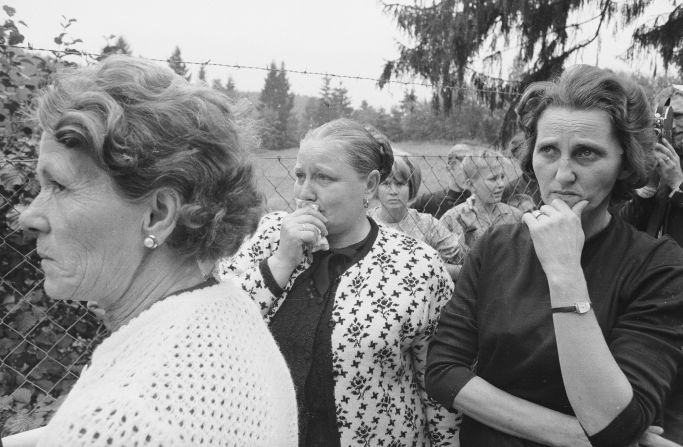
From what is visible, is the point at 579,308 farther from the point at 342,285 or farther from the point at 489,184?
the point at 489,184

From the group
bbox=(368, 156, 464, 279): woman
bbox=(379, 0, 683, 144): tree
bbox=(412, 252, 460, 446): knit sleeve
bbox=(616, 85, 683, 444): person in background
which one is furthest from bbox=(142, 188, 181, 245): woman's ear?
bbox=(379, 0, 683, 144): tree

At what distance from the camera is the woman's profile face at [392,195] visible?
3.49 metres

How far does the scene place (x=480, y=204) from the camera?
4.05 metres

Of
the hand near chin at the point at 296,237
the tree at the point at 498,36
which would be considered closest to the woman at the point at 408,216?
the hand near chin at the point at 296,237

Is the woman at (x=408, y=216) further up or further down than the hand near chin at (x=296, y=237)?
further down

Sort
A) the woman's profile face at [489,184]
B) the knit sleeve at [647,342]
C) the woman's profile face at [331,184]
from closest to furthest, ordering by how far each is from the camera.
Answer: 1. the knit sleeve at [647,342]
2. the woman's profile face at [331,184]
3. the woman's profile face at [489,184]

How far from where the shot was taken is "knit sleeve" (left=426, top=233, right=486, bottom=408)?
1.79 metres

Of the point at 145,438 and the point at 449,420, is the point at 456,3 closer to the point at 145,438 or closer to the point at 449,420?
the point at 449,420

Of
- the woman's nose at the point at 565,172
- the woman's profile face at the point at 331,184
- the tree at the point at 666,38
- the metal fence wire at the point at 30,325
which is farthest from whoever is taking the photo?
the tree at the point at 666,38

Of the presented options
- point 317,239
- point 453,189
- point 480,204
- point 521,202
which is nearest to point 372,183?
point 317,239

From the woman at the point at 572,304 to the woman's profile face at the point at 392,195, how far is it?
1.57m

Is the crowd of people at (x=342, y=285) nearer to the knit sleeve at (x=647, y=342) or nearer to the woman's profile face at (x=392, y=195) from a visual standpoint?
the knit sleeve at (x=647, y=342)

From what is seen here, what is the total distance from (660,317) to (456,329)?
566mm

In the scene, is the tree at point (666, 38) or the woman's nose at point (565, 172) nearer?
the woman's nose at point (565, 172)
